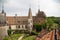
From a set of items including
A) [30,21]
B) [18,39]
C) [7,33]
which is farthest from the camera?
[30,21]

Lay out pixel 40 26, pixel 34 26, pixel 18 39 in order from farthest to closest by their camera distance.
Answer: pixel 34 26 → pixel 40 26 → pixel 18 39

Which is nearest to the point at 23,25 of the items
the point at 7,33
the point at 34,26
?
the point at 34,26

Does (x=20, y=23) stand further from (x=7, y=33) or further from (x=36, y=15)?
(x=7, y=33)

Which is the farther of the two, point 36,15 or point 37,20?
point 36,15

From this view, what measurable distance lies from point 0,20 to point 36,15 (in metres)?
15.4

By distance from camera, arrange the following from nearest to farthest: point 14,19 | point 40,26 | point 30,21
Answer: point 40,26 < point 30,21 < point 14,19

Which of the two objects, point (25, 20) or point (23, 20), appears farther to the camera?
point (23, 20)

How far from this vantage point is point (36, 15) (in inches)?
2904

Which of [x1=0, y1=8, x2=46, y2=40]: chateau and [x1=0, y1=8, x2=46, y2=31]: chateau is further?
[x1=0, y1=8, x2=46, y2=31]: chateau

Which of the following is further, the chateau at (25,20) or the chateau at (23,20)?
the chateau at (25,20)

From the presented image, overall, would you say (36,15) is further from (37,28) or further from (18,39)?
(18,39)

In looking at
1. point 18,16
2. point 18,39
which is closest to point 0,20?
point 18,16

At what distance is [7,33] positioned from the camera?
51500 millimetres

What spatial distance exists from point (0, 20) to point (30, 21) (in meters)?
9.77
